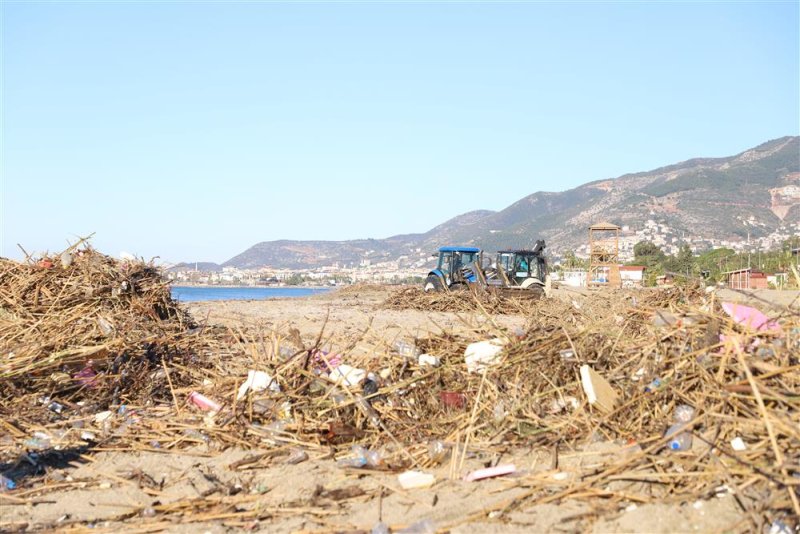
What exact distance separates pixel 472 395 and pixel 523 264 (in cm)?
1709

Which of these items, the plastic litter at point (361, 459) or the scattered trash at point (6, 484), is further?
the plastic litter at point (361, 459)

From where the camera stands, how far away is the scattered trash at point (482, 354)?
5.20m

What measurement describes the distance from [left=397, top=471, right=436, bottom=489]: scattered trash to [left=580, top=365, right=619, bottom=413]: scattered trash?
1.25m

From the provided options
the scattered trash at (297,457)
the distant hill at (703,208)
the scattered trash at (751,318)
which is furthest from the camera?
the distant hill at (703,208)

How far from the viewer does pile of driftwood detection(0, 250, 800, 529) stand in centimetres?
370

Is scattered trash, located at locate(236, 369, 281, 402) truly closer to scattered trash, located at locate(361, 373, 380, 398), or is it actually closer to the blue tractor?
scattered trash, located at locate(361, 373, 380, 398)

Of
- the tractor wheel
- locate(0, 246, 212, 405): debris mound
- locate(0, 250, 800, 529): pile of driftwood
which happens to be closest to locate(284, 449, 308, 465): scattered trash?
locate(0, 250, 800, 529): pile of driftwood

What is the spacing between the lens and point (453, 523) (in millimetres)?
3436

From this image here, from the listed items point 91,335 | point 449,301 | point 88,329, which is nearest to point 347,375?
point 91,335

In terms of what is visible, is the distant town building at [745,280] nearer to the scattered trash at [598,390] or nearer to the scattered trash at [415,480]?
the scattered trash at [598,390]

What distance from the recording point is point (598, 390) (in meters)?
4.57

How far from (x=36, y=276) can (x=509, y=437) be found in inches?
229

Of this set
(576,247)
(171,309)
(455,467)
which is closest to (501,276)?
(171,309)

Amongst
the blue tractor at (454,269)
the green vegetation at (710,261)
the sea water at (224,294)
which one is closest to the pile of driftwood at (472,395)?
the sea water at (224,294)
